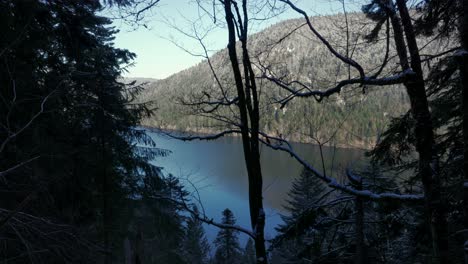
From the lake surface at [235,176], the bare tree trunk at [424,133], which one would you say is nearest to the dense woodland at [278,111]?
the bare tree trunk at [424,133]

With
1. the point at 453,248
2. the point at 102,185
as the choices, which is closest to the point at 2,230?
the point at 453,248

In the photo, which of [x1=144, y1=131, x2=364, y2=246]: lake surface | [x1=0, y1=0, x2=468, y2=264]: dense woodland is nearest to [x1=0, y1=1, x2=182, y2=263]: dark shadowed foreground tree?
[x1=0, y1=0, x2=468, y2=264]: dense woodland

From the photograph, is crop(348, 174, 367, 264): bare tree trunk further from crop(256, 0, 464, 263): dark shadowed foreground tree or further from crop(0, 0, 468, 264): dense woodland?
crop(256, 0, 464, 263): dark shadowed foreground tree

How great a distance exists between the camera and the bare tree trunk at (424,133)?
253cm

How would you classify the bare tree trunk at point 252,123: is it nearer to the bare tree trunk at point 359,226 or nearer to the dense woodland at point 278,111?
the dense woodland at point 278,111

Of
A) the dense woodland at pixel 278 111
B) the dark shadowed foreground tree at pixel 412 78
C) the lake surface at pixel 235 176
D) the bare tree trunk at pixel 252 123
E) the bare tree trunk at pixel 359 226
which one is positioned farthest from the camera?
the lake surface at pixel 235 176

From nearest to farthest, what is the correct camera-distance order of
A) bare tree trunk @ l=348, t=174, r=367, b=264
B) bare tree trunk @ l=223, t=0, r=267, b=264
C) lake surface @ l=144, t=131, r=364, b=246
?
1. bare tree trunk @ l=223, t=0, r=267, b=264
2. bare tree trunk @ l=348, t=174, r=367, b=264
3. lake surface @ l=144, t=131, r=364, b=246

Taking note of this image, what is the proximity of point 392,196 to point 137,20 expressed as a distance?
3047mm

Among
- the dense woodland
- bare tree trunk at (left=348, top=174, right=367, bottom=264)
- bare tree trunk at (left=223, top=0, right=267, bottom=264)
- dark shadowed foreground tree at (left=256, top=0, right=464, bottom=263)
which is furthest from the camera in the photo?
bare tree trunk at (left=348, top=174, right=367, bottom=264)

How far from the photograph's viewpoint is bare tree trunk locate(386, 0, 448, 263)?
2.53 m

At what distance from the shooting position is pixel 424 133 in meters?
2.65

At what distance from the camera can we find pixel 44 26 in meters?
4.33

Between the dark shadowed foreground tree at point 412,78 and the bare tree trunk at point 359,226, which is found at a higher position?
the dark shadowed foreground tree at point 412,78

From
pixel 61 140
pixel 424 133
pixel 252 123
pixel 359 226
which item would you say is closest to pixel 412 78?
pixel 424 133
